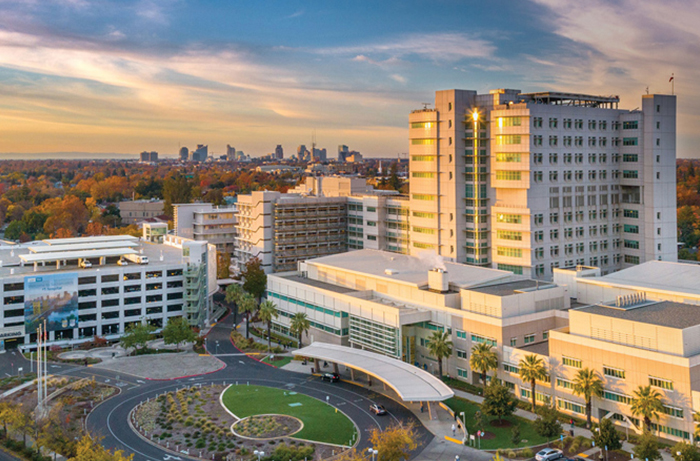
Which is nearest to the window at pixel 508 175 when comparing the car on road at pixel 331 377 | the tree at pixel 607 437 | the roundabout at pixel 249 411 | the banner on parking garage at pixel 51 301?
the car on road at pixel 331 377

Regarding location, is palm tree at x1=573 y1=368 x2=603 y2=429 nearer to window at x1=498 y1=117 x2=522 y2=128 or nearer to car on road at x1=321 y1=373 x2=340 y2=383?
car on road at x1=321 y1=373 x2=340 y2=383

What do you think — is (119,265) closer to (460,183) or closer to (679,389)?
(460,183)

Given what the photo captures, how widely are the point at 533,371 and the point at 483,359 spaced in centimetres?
691

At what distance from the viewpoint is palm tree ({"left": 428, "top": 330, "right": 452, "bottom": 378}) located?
276 ft

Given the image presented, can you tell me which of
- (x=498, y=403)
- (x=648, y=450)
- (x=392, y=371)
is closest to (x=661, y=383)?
(x=648, y=450)

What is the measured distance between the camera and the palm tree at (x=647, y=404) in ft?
212

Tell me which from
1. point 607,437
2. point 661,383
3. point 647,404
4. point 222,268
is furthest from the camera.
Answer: point 222,268

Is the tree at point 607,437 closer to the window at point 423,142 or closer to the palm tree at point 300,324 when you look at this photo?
the palm tree at point 300,324

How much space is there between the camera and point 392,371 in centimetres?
7981

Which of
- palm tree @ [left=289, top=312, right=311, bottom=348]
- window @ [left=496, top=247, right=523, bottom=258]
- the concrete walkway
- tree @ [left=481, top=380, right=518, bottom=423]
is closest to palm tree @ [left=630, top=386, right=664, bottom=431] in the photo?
the concrete walkway

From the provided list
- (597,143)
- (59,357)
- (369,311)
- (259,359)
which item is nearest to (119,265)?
(59,357)

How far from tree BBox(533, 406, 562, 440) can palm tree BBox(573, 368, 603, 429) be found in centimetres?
440

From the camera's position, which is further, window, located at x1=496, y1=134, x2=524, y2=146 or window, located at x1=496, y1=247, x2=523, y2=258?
window, located at x1=496, y1=247, x2=523, y2=258

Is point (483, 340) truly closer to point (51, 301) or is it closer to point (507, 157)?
point (507, 157)
